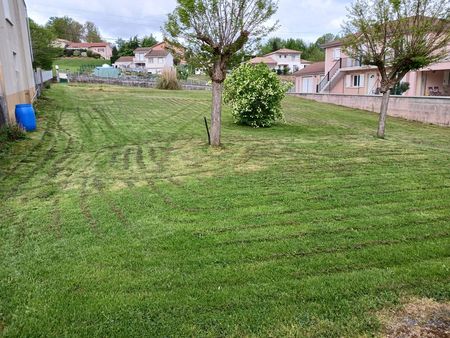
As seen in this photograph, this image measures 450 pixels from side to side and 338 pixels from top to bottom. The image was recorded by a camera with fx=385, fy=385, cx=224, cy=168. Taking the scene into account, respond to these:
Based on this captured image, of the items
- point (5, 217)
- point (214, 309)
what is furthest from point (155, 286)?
point (5, 217)

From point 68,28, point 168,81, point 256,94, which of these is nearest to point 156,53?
point 68,28

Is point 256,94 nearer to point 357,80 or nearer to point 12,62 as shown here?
point 12,62

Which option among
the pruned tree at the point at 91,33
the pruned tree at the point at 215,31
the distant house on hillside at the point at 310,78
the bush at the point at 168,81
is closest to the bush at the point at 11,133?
the pruned tree at the point at 215,31

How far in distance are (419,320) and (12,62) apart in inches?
584

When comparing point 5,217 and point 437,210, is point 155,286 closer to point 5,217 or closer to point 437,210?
point 5,217

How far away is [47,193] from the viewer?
6.37 m

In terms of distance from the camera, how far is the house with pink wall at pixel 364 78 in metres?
25.0

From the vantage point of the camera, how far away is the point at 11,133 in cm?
1062

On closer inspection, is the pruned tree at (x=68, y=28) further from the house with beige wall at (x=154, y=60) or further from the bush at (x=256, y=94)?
the bush at (x=256, y=94)

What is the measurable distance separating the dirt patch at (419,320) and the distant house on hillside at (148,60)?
246 ft

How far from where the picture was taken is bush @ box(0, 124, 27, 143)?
10.4 metres

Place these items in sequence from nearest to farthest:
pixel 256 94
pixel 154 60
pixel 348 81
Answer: pixel 256 94
pixel 348 81
pixel 154 60

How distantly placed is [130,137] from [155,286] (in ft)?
29.9

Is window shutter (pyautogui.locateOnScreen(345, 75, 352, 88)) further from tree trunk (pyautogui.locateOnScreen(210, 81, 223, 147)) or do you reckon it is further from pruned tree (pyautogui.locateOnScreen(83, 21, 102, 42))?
pruned tree (pyautogui.locateOnScreen(83, 21, 102, 42))
